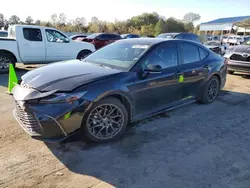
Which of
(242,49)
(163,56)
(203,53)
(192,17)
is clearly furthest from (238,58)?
(192,17)

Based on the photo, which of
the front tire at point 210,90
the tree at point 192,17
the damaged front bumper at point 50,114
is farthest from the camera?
the tree at point 192,17

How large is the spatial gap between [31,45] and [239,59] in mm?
7921

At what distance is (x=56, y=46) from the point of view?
10.2 metres

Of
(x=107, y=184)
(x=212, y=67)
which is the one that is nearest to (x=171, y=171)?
(x=107, y=184)

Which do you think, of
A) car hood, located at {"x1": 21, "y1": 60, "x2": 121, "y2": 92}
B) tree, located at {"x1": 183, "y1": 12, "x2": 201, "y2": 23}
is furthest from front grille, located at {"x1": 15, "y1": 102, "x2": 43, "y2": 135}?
tree, located at {"x1": 183, "y1": 12, "x2": 201, "y2": 23}

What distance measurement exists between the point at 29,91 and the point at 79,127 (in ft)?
2.79

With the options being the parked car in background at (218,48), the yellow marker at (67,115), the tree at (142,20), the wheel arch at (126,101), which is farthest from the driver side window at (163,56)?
the tree at (142,20)

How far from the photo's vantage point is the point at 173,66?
A: 459 centimetres

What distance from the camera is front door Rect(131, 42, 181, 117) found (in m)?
4.03

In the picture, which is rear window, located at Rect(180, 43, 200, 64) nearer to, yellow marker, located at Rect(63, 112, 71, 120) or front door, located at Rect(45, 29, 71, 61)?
yellow marker, located at Rect(63, 112, 71, 120)

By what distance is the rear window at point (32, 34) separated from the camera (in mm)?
9391

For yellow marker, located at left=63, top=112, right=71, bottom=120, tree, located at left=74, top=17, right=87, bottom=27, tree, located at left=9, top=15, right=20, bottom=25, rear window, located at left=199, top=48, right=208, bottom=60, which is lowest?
yellow marker, located at left=63, top=112, right=71, bottom=120

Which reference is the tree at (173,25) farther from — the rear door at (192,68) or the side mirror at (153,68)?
the side mirror at (153,68)

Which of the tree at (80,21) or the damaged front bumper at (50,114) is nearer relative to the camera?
the damaged front bumper at (50,114)
